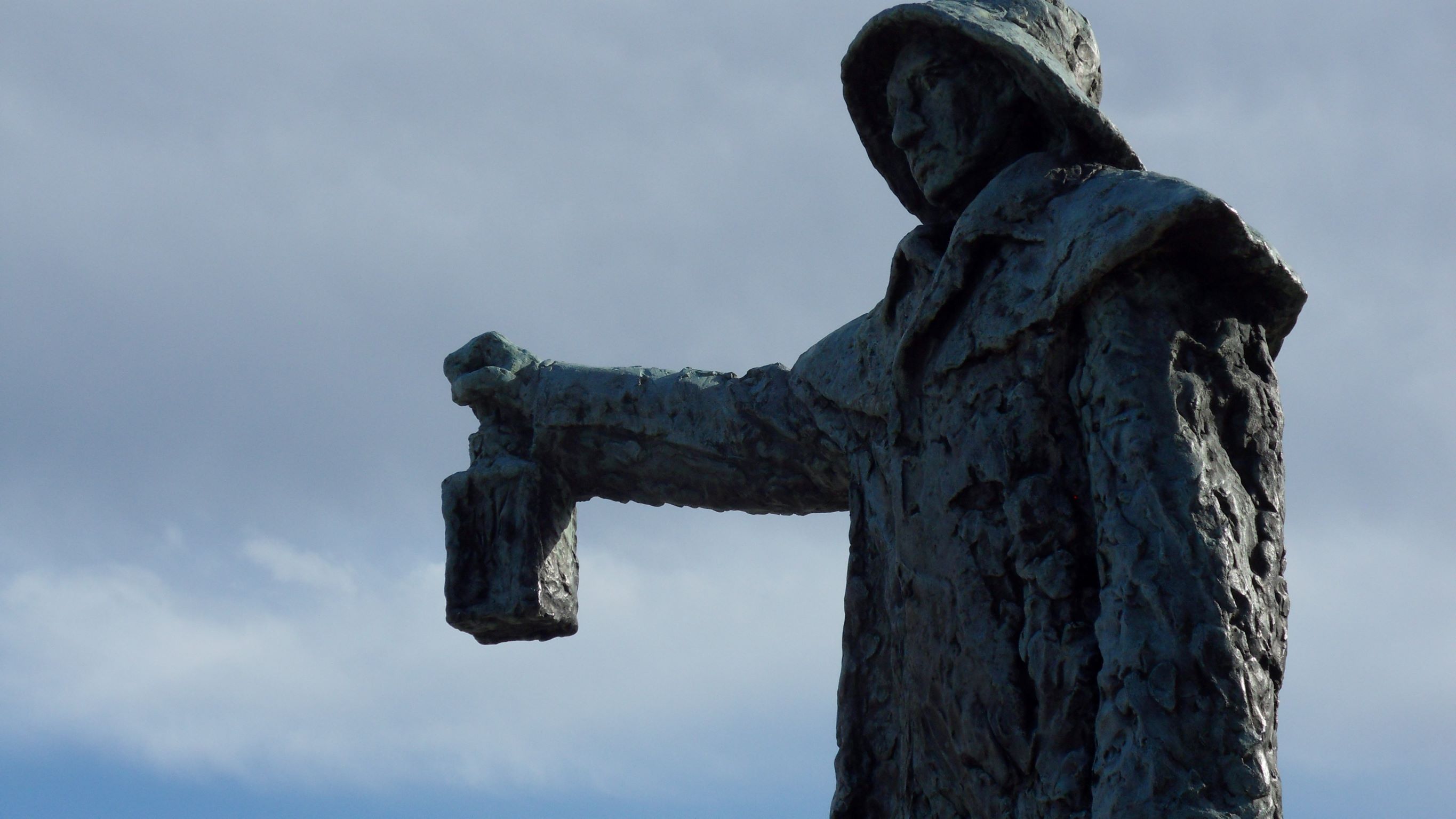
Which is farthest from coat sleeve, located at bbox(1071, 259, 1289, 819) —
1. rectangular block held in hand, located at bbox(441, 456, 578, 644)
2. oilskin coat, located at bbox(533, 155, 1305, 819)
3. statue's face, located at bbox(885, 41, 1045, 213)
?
rectangular block held in hand, located at bbox(441, 456, 578, 644)

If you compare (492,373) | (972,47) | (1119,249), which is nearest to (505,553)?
(492,373)

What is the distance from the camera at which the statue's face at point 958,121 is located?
5.66 m

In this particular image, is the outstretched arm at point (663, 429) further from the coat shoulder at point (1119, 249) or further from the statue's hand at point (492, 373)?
the coat shoulder at point (1119, 249)

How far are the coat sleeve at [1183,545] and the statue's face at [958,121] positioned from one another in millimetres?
739

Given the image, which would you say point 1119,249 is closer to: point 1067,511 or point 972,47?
point 1067,511

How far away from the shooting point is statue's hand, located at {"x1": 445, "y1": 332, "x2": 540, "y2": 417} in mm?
6402

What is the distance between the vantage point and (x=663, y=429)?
6254 mm

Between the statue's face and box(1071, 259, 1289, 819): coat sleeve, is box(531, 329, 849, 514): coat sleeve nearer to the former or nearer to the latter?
the statue's face

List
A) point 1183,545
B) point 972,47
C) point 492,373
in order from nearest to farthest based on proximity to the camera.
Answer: point 1183,545, point 972,47, point 492,373

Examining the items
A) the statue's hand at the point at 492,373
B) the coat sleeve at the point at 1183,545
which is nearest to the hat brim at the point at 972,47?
the coat sleeve at the point at 1183,545

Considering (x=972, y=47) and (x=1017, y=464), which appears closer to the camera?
(x=1017, y=464)

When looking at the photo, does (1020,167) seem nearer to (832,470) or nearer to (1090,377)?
(1090,377)

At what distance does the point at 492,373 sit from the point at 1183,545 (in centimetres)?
249

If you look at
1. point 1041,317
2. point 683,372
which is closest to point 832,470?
point 683,372
